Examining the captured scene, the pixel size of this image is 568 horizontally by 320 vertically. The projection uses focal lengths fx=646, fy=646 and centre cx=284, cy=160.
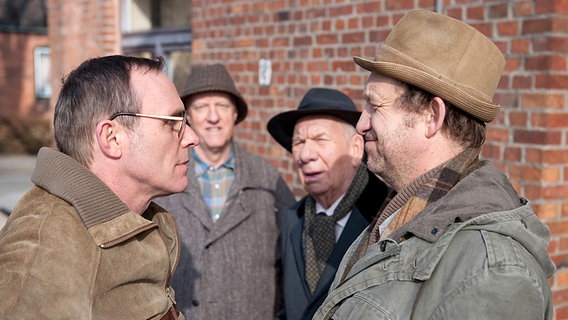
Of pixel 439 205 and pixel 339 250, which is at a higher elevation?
pixel 439 205

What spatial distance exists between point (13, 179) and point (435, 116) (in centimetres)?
1276

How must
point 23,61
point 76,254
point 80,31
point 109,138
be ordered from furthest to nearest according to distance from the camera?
point 23,61 < point 80,31 < point 109,138 < point 76,254

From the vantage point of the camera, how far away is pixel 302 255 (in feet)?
9.77

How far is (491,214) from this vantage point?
170 centimetres

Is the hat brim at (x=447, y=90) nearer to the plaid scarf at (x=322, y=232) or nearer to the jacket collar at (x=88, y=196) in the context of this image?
the jacket collar at (x=88, y=196)

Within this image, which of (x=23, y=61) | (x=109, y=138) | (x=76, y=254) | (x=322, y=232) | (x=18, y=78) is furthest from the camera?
(x=23, y=61)

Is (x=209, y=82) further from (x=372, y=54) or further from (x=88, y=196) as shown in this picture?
(x=88, y=196)

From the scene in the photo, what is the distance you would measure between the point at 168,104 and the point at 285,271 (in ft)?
4.23

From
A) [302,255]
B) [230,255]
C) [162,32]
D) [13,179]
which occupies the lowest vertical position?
[13,179]

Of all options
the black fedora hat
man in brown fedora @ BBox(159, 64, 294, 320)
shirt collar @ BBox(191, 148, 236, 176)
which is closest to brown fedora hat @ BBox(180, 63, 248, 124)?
man in brown fedora @ BBox(159, 64, 294, 320)

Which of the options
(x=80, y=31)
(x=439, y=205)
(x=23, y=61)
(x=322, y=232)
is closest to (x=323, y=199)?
(x=322, y=232)

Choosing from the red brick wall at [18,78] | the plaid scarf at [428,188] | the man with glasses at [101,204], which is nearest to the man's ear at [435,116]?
the plaid scarf at [428,188]

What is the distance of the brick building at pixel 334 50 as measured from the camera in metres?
3.12

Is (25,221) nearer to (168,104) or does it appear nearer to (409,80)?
(168,104)
